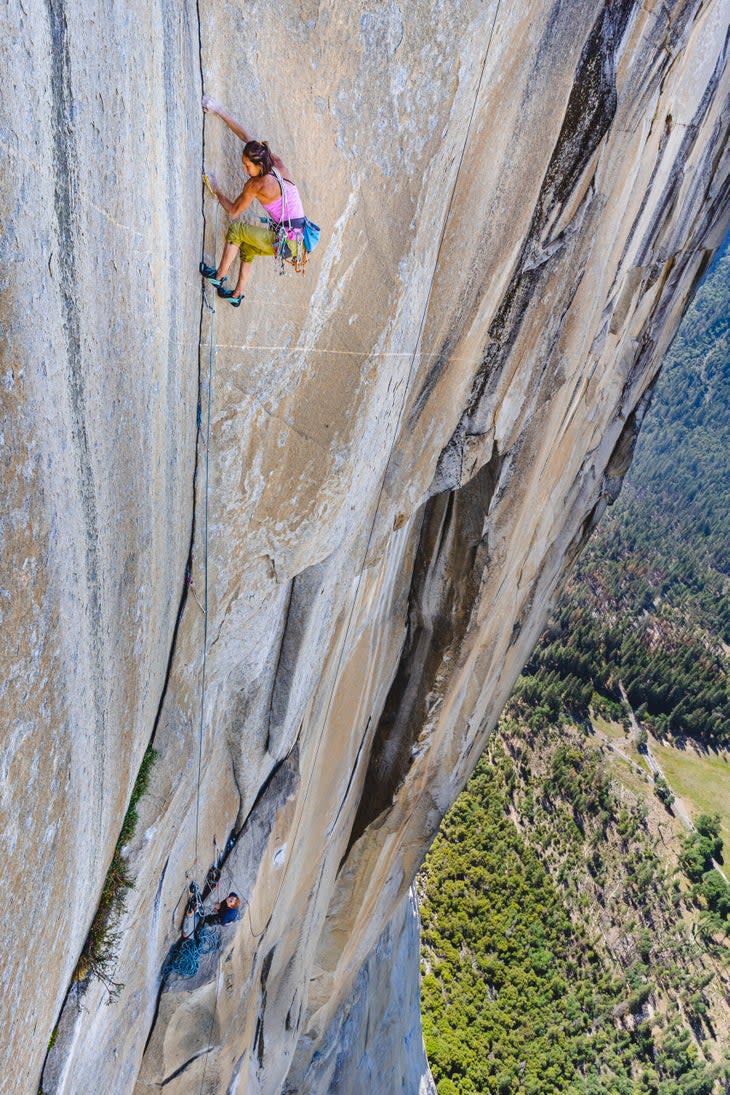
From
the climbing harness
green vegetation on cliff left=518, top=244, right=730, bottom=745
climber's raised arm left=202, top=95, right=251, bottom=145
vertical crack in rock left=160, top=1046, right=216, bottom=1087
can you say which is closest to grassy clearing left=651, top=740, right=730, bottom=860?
green vegetation on cliff left=518, top=244, right=730, bottom=745

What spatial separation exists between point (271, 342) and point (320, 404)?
65cm

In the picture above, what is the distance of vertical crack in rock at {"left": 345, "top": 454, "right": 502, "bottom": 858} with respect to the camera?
8.29m

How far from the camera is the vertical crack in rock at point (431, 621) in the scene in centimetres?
829

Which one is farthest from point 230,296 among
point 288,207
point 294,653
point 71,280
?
point 294,653

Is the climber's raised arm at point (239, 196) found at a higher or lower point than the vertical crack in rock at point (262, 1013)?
higher

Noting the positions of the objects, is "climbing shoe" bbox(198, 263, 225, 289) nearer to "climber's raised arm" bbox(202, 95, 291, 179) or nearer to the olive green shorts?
the olive green shorts

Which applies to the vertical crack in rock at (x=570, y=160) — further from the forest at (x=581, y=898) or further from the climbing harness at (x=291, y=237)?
the forest at (x=581, y=898)

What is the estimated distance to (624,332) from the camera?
9.79m

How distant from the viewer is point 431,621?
9094mm

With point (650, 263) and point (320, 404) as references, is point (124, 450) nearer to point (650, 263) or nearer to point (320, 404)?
point (320, 404)

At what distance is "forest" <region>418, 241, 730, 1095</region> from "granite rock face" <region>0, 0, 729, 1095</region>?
48.5ft

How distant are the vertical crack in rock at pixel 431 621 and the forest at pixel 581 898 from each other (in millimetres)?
14825

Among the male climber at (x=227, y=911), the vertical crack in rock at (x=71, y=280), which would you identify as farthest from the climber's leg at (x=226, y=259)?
the male climber at (x=227, y=911)

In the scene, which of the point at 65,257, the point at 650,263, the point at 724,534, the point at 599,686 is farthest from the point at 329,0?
the point at 724,534
